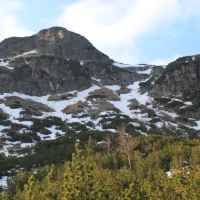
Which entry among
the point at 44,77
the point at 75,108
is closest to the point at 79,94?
the point at 44,77

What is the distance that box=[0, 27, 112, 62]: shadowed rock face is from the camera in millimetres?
172250

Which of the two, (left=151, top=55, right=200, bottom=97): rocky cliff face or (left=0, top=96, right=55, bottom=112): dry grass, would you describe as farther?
(left=151, top=55, right=200, bottom=97): rocky cliff face

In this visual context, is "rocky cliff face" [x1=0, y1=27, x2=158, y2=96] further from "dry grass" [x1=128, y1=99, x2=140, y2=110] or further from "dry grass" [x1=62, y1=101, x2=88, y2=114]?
"dry grass" [x1=128, y1=99, x2=140, y2=110]

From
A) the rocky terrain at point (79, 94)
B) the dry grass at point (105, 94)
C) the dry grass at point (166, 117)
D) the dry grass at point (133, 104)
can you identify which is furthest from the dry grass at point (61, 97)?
the dry grass at point (166, 117)

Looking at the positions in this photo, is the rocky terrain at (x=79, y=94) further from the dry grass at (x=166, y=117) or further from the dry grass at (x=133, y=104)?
the dry grass at (x=166, y=117)

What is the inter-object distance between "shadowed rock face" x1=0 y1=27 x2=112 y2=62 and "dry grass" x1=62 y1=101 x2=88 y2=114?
68.3 meters

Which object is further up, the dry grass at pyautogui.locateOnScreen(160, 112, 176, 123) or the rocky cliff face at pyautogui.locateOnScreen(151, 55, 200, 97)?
the rocky cliff face at pyautogui.locateOnScreen(151, 55, 200, 97)

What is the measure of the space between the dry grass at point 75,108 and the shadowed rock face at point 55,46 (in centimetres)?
6831

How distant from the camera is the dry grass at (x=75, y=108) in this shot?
105 meters

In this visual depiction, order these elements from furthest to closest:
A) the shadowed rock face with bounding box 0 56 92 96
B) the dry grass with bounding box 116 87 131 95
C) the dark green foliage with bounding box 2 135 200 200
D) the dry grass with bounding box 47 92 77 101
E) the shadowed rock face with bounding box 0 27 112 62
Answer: the shadowed rock face with bounding box 0 27 112 62 < the dry grass with bounding box 116 87 131 95 < the shadowed rock face with bounding box 0 56 92 96 < the dry grass with bounding box 47 92 77 101 < the dark green foliage with bounding box 2 135 200 200

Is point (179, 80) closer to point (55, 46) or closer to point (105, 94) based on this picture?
point (105, 94)

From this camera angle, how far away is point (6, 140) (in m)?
67.8

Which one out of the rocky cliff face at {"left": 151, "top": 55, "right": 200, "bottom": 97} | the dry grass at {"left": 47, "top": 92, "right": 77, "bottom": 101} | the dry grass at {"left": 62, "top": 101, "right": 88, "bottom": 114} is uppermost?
the rocky cliff face at {"left": 151, "top": 55, "right": 200, "bottom": 97}

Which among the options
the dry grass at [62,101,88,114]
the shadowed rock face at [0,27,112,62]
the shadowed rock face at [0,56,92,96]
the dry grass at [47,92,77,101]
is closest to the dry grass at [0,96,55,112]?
the dry grass at [62,101,88,114]
